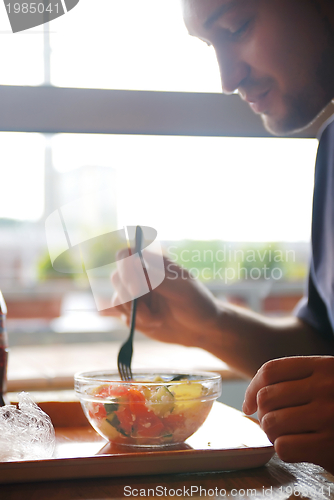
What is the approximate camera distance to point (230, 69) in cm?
103

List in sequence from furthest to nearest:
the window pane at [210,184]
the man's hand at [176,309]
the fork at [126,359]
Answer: the window pane at [210,184], the man's hand at [176,309], the fork at [126,359]

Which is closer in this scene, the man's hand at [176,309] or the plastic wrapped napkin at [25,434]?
the plastic wrapped napkin at [25,434]

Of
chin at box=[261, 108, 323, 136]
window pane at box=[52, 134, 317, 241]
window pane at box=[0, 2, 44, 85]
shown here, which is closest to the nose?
chin at box=[261, 108, 323, 136]

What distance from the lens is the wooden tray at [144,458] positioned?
1.34 feet

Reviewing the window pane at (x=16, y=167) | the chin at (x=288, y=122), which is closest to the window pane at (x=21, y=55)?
the window pane at (x=16, y=167)

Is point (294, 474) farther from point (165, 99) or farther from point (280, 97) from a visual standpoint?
point (280, 97)

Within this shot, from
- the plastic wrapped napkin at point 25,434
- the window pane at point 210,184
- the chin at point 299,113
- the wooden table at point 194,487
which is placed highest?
the chin at point 299,113

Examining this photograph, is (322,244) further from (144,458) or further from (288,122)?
(144,458)

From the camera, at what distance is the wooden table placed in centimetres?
39

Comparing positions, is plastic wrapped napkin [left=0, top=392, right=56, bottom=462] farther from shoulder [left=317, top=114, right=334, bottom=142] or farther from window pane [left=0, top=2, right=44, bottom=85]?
shoulder [left=317, top=114, right=334, bottom=142]

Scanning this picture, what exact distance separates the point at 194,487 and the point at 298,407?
0.47ft

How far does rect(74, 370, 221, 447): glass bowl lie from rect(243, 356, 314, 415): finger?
0.07m

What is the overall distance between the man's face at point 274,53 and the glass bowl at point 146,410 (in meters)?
0.76

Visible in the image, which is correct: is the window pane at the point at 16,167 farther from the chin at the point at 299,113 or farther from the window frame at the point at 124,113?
the chin at the point at 299,113
